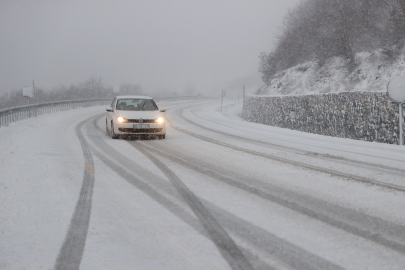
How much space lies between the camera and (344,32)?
84.5ft

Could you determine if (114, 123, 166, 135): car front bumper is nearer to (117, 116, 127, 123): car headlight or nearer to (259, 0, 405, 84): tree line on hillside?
(117, 116, 127, 123): car headlight

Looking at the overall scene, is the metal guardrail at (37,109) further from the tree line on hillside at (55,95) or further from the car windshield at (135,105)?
the tree line on hillside at (55,95)

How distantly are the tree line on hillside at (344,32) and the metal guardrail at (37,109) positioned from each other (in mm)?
19384

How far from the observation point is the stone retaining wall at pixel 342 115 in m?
12.5

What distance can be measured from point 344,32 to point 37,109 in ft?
73.0

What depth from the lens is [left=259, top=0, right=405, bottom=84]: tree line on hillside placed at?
2263cm

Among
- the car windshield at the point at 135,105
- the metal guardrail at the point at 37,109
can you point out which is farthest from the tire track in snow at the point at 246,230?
the metal guardrail at the point at 37,109

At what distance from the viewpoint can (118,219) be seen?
4316mm

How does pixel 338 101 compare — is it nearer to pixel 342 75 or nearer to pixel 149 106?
pixel 149 106

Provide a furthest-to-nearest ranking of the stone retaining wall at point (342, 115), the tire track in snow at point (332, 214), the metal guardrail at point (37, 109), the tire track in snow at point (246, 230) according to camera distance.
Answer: the metal guardrail at point (37, 109), the stone retaining wall at point (342, 115), the tire track in snow at point (332, 214), the tire track in snow at point (246, 230)

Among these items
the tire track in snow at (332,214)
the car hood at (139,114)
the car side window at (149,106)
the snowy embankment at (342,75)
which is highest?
the snowy embankment at (342,75)

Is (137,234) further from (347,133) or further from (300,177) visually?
(347,133)

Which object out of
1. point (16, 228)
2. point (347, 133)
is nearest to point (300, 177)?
point (16, 228)

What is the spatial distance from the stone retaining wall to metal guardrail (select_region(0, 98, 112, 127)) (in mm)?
14160
